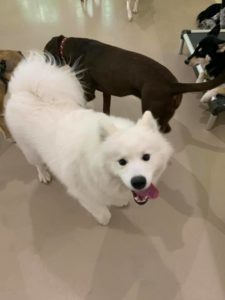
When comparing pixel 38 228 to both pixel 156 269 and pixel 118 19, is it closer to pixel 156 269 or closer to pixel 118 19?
pixel 156 269

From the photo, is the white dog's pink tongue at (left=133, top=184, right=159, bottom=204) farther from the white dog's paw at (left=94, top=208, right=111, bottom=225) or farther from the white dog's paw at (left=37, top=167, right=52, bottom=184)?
the white dog's paw at (left=37, top=167, right=52, bottom=184)

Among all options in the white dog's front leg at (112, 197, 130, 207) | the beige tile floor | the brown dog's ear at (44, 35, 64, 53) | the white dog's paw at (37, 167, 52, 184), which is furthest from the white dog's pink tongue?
the brown dog's ear at (44, 35, 64, 53)

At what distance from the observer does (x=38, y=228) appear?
1797mm

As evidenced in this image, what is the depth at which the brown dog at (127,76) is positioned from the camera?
1.74 m

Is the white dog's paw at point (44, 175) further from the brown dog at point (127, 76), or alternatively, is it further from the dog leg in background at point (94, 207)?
the brown dog at point (127, 76)

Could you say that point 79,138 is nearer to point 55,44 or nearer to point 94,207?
point 94,207

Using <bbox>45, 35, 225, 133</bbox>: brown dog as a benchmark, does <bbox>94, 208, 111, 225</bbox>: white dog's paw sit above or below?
below

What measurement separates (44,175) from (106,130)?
0.93m

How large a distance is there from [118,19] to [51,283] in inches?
106

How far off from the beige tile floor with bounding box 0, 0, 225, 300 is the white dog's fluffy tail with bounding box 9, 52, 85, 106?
2.23 ft

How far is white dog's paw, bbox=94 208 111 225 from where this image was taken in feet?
5.57

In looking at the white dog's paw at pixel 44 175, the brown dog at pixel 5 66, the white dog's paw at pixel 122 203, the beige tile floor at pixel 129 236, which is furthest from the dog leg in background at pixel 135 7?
the white dog's paw at pixel 122 203

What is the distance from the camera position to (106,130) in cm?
116

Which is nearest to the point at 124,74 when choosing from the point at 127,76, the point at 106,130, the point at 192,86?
the point at 127,76
